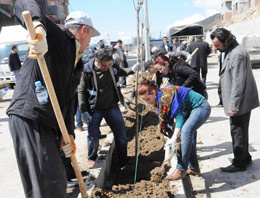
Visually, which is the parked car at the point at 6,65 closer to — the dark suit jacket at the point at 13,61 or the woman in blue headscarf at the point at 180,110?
the dark suit jacket at the point at 13,61

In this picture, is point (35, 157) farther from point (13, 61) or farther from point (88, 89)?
point (13, 61)

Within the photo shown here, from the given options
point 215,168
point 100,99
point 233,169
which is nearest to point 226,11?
point 215,168

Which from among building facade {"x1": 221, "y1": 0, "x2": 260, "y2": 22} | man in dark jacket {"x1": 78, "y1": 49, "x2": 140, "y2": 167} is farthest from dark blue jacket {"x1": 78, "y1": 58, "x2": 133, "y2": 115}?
building facade {"x1": 221, "y1": 0, "x2": 260, "y2": 22}

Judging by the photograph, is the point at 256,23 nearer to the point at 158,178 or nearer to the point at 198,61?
the point at 198,61

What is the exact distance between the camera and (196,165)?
3740 millimetres

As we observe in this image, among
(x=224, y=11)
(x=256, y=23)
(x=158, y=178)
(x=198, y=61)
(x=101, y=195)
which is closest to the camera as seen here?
(x=101, y=195)

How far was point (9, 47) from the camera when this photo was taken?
43.0 feet

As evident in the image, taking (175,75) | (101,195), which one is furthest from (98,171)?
(175,75)

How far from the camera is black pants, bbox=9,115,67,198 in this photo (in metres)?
1.88

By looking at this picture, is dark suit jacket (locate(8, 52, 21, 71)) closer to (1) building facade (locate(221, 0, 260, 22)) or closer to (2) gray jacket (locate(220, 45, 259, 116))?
(2) gray jacket (locate(220, 45, 259, 116))

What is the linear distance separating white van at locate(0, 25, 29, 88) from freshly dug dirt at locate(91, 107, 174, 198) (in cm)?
831

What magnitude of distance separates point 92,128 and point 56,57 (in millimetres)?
2278

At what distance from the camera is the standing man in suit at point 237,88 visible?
11.4ft

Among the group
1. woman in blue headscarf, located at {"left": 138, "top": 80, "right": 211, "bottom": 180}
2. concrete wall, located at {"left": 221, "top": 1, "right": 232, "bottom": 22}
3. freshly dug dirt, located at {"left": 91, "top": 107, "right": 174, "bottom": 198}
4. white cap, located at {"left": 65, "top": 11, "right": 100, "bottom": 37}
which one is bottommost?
freshly dug dirt, located at {"left": 91, "top": 107, "right": 174, "bottom": 198}
